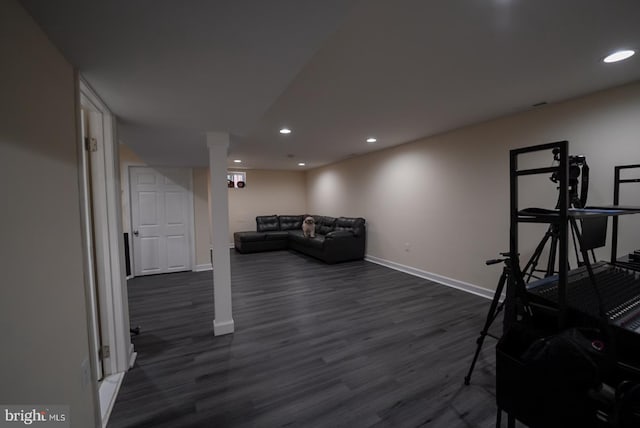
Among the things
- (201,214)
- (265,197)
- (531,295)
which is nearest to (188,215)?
(201,214)

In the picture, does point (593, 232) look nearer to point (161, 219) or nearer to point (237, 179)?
point (161, 219)

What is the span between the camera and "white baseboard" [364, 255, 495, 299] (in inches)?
144

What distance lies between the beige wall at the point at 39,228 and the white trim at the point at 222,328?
1.36m

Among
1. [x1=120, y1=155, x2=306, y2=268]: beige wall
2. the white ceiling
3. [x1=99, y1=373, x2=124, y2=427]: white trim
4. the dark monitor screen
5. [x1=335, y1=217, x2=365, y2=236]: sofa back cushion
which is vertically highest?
the white ceiling

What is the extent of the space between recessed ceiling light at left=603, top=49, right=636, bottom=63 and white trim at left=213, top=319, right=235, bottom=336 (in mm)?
3972

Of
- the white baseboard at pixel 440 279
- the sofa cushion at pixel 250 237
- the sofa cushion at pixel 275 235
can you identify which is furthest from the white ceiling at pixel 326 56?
the sofa cushion at pixel 275 235

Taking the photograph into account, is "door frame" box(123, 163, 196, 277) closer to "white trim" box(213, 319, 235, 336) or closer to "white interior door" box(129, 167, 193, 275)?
"white interior door" box(129, 167, 193, 275)

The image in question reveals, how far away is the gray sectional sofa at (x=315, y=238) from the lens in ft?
18.6

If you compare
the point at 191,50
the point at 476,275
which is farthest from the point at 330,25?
the point at 476,275

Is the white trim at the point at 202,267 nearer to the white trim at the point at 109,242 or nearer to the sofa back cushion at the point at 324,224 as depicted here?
the sofa back cushion at the point at 324,224

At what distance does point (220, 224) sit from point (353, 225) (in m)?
3.74

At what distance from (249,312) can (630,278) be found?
339 cm

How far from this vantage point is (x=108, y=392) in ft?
6.16

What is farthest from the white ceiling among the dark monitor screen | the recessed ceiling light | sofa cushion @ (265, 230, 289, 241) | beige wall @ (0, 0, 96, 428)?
sofa cushion @ (265, 230, 289, 241)
